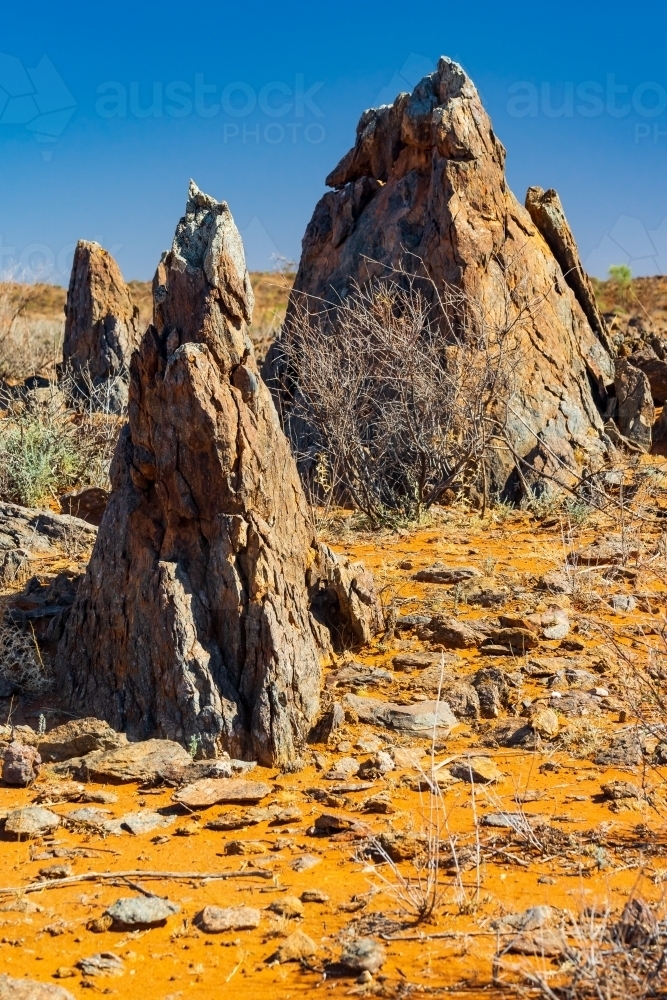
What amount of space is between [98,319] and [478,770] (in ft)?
39.9

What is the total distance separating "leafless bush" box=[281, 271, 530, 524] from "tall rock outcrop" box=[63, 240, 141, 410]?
5338 mm

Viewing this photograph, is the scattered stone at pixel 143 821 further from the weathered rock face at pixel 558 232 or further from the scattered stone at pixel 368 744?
the weathered rock face at pixel 558 232

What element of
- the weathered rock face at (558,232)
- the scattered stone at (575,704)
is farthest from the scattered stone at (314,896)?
the weathered rock face at (558,232)

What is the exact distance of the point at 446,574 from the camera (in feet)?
24.2

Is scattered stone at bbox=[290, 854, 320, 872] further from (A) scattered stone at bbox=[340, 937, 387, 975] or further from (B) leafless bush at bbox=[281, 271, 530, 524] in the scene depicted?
(B) leafless bush at bbox=[281, 271, 530, 524]

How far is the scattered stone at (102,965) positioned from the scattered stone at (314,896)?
645 mm

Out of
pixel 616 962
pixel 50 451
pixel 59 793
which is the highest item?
pixel 50 451

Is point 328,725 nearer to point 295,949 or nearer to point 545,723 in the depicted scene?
point 545,723

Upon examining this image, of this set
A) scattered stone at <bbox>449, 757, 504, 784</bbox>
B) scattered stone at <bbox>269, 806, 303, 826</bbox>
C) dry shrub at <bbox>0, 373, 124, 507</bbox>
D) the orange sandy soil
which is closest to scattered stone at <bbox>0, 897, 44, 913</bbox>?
the orange sandy soil

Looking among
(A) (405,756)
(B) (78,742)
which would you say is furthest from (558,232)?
(B) (78,742)

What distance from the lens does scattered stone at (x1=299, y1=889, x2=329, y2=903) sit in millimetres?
3514

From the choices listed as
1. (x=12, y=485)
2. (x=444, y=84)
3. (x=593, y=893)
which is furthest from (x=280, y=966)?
(x=444, y=84)

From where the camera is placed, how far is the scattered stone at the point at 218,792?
4441 mm

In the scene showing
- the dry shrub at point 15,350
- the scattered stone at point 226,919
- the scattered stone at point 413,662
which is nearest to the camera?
the scattered stone at point 226,919
